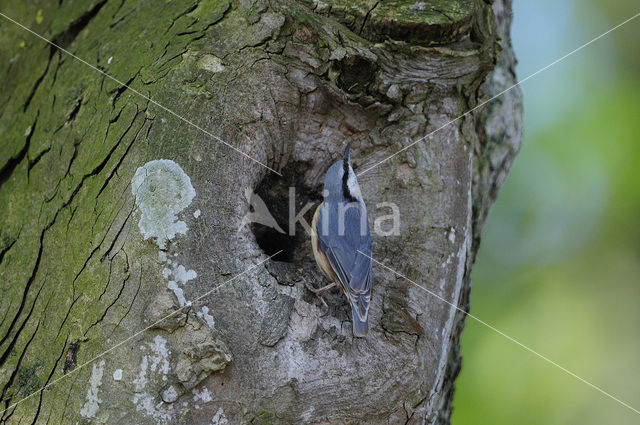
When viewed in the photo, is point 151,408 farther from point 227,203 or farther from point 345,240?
point 345,240

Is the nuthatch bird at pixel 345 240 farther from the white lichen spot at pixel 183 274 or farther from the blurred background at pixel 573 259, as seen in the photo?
the blurred background at pixel 573 259

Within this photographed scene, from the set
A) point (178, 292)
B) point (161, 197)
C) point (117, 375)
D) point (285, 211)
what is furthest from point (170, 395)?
point (285, 211)

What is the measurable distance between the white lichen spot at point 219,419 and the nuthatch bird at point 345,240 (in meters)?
0.53

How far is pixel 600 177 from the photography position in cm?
405

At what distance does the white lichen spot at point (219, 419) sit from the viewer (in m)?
1.69

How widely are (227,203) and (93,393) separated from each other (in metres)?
0.72

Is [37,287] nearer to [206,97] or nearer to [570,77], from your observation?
[206,97]

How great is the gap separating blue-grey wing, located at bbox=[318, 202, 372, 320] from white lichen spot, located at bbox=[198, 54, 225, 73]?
0.77 metres

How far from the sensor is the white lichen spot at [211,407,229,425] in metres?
1.69

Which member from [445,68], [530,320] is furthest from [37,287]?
[530,320]

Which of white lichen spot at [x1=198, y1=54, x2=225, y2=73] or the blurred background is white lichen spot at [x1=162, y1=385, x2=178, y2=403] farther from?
the blurred background

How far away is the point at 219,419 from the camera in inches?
66.8

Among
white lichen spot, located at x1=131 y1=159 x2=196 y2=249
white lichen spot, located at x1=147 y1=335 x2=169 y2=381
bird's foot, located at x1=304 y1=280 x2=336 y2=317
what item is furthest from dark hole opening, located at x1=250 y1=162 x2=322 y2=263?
white lichen spot, located at x1=147 y1=335 x2=169 y2=381

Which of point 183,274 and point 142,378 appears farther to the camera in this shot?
point 183,274
